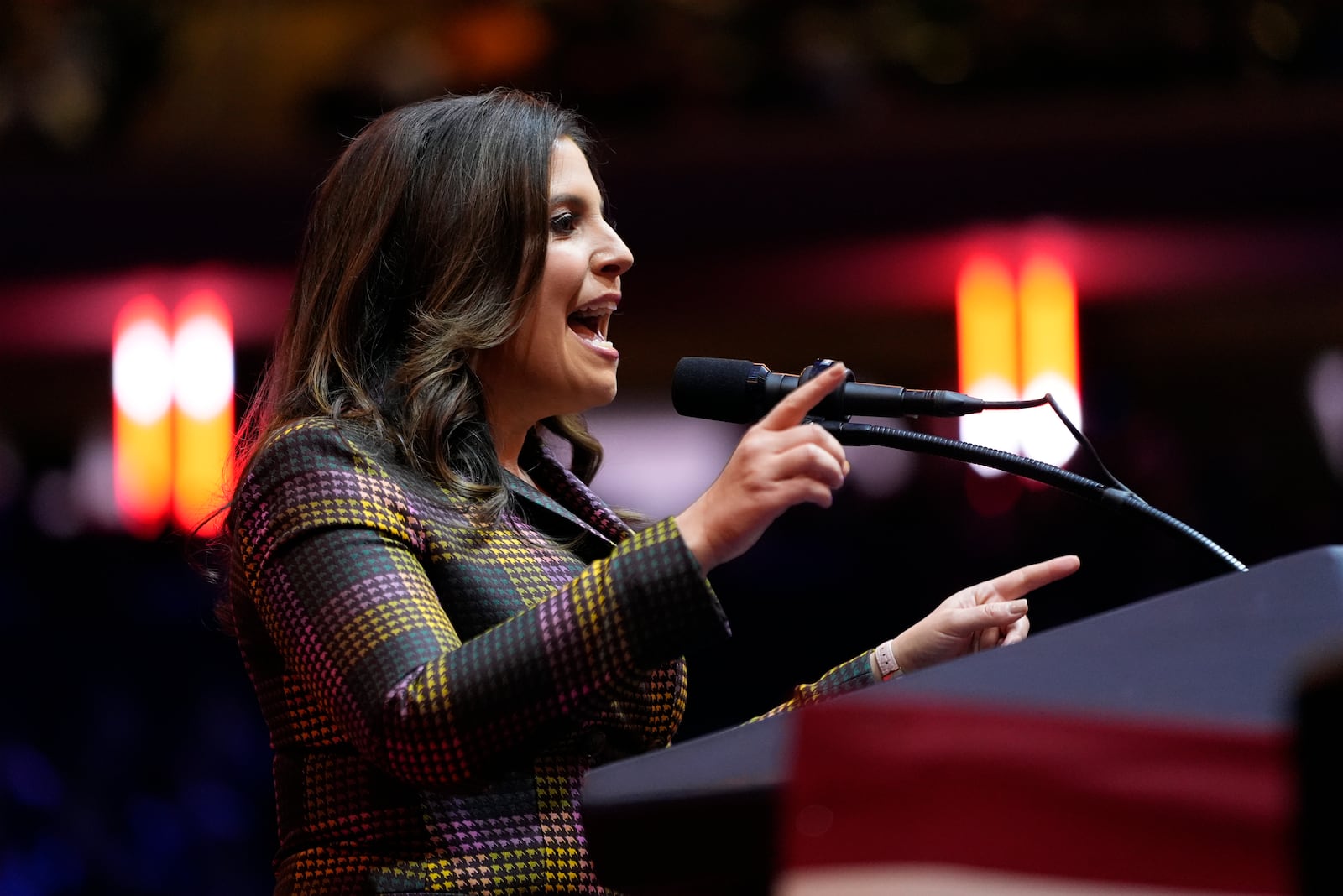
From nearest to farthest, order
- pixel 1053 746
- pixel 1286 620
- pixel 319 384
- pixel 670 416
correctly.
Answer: pixel 1053 746
pixel 1286 620
pixel 319 384
pixel 670 416

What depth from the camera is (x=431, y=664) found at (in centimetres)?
101

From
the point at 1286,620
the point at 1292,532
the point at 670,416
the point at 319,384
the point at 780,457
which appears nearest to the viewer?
the point at 1286,620

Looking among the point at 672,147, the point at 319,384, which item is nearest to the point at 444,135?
the point at 319,384

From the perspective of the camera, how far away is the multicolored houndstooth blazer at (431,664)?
3.22 feet

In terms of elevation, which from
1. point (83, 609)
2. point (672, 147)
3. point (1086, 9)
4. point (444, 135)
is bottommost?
point (83, 609)

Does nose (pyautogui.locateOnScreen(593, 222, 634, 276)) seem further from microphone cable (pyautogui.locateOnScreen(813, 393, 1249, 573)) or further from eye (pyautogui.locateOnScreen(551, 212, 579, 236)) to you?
microphone cable (pyautogui.locateOnScreen(813, 393, 1249, 573))

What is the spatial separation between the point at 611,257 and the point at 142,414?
2.77m

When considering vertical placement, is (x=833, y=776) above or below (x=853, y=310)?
below

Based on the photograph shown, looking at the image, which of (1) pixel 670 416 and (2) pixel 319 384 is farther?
(1) pixel 670 416

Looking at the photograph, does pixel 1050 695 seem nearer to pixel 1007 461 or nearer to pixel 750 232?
pixel 1007 461

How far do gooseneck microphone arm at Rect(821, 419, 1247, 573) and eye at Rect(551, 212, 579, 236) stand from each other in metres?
0.40

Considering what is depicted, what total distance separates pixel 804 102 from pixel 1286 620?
3.22 m

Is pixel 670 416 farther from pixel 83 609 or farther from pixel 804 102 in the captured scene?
pixel 83 609

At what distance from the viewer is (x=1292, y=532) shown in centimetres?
365
